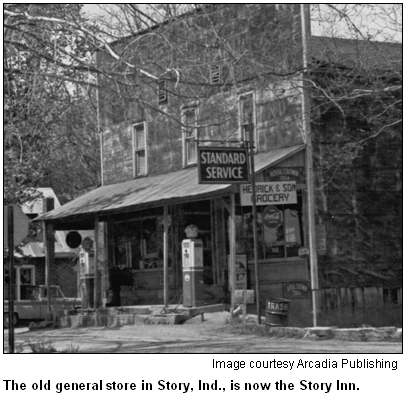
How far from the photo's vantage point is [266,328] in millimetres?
19656

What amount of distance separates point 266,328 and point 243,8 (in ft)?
30.4

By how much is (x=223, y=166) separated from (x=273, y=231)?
4274 millimetres

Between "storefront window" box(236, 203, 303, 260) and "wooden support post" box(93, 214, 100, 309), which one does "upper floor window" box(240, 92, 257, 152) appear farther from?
"wooden support post" box(93, 214, 100, 309)

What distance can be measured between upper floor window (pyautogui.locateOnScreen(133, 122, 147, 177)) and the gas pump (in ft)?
20.3

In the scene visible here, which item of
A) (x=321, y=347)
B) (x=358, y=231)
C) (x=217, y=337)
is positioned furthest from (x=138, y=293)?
(x=321, y=347)

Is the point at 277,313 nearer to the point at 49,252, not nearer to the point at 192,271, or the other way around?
the point at 192,271

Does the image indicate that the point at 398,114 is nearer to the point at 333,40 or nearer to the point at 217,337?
the point at 333,40

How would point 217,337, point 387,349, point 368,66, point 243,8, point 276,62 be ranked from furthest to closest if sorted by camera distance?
point 243,8 < point 276,62 < point 368,66 < point 217,337 < point 387,349

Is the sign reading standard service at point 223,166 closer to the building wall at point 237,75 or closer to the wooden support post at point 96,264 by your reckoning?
the building wall at point 237,75

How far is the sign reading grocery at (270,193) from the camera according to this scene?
71.1ft

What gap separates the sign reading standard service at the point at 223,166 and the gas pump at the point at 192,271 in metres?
2.81

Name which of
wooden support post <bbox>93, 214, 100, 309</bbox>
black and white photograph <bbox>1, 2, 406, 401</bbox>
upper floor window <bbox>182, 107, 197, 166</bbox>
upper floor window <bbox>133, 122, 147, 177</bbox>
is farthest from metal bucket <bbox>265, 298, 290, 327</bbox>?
upper floor window <bbox>133, 122, 147, 177</bbox>

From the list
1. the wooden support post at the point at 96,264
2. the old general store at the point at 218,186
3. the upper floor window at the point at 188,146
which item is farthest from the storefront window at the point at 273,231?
the wooden support post at the point at 96,264

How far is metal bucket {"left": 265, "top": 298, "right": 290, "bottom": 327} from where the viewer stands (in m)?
19.6
